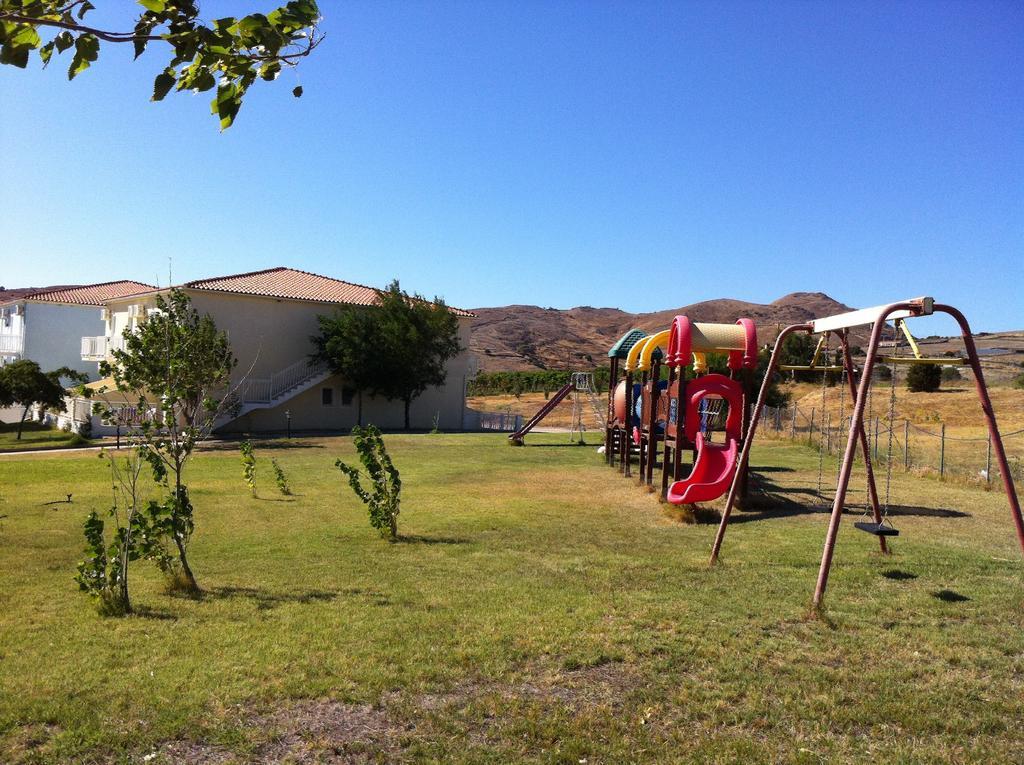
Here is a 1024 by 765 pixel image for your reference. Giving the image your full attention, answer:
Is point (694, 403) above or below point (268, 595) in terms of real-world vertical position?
above

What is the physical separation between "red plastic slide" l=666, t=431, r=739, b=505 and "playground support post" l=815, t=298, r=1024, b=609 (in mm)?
5365

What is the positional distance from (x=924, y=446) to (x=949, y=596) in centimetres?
2284

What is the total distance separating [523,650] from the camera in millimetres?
5453

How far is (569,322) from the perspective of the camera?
137 m

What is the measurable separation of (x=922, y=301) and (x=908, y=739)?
386 cm

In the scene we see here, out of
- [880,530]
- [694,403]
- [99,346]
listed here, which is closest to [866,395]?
[880,530]

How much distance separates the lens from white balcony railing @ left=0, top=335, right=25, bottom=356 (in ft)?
153

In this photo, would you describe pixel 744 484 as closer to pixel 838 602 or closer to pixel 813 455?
pixel 838 602

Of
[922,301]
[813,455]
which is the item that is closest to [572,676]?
[922,301]

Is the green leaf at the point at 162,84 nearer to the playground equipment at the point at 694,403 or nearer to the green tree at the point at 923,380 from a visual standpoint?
the playground equipment at the point at 694,403

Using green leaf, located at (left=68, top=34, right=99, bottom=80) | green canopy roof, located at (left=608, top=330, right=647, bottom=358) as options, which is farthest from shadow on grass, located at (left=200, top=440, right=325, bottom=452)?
green leaf, located at (left=68, top=34, right=99, bottom=80)

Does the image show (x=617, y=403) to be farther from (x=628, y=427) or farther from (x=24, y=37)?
(x=24, y=37)

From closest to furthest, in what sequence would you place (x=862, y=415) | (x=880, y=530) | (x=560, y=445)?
(x=862, y=415) → (x=880, y=530) → (x=560, y=445)

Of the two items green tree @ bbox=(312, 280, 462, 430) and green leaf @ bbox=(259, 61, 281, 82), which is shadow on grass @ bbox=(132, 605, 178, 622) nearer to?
green leaf @ bbox=(259, 61, 281, 82)
